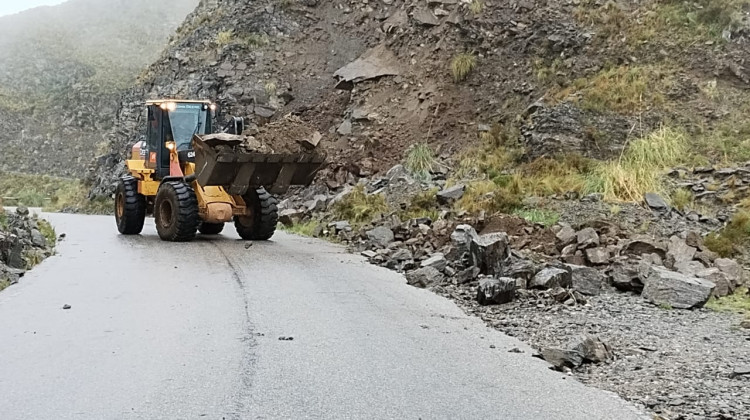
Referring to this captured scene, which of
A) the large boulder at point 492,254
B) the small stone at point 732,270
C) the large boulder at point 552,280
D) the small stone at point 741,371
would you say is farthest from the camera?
the large boulder at point 492,254

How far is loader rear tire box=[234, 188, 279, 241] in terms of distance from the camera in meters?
16.4

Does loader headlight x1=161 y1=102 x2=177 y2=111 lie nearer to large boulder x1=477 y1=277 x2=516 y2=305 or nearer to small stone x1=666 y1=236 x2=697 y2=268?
large boulder x1=477 y1=277 x2=516 y2=305

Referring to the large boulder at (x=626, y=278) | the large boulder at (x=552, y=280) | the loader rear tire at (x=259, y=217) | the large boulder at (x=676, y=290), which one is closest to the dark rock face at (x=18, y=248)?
the loader rear tire at (x=259, y=217)

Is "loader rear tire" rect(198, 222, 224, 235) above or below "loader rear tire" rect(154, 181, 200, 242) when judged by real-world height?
below

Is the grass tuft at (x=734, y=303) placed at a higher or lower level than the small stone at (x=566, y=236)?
lower

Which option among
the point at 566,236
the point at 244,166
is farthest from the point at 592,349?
the point at 244,166

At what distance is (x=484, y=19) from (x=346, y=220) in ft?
30.9

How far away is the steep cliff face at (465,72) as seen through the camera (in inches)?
753

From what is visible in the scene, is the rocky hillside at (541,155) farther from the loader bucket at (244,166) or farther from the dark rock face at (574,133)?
the loader bucket at (244,166)

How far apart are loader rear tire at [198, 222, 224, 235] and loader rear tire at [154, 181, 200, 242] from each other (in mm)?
1702

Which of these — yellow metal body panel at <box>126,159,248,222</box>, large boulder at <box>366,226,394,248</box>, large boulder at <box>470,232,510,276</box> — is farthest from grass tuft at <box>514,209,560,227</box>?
yellow metal body panel at <box>126,159,248,222</box>

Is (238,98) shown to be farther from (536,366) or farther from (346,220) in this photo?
(536,366)

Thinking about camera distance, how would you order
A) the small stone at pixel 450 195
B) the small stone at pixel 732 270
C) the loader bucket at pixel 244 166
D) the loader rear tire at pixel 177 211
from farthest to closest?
1. the small stone at pixel 450 195
2. the loader rear tire at pixel 177 211
3. the loader bucket at pixel 244 166
4. the small stone at pixel 732 270

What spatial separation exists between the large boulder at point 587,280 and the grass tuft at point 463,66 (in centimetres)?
1367
